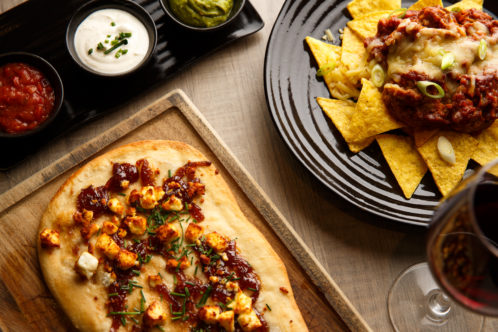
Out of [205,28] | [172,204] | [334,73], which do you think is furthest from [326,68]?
[172,204]

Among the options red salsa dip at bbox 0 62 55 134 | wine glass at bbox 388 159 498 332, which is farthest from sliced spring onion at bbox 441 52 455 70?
red salsa dip at bbox 0 62 55 134

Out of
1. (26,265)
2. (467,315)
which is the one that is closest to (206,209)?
(26,265)

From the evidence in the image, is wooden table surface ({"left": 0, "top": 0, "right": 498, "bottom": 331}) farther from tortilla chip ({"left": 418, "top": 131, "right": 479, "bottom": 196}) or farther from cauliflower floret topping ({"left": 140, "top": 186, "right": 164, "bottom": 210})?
cauliflower floret topping ({"left": 140, "top": 186, "right": 164, "bottom": 210})

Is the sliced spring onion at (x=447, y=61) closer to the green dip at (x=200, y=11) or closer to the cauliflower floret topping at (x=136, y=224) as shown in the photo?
the green dip at (x=200, y=11)

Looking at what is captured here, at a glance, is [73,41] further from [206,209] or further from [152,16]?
[206,209]

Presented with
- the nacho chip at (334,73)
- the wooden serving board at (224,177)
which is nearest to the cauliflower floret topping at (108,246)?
the wooden serving board at (224,177)

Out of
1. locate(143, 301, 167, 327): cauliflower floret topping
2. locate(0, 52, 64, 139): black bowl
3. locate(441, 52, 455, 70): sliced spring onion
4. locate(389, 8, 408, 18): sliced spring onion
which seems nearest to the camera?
locate(143, 301, 167, 327): cauliflower floret topping

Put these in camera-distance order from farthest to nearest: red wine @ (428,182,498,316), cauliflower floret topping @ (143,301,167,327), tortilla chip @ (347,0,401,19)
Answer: tortilla chip @ (347,0,401,19) < cauliflower floret topping @ (143,301,167,327) < red wine @ (428,182,498,316)

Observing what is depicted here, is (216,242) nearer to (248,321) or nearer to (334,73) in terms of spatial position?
(248,321)
